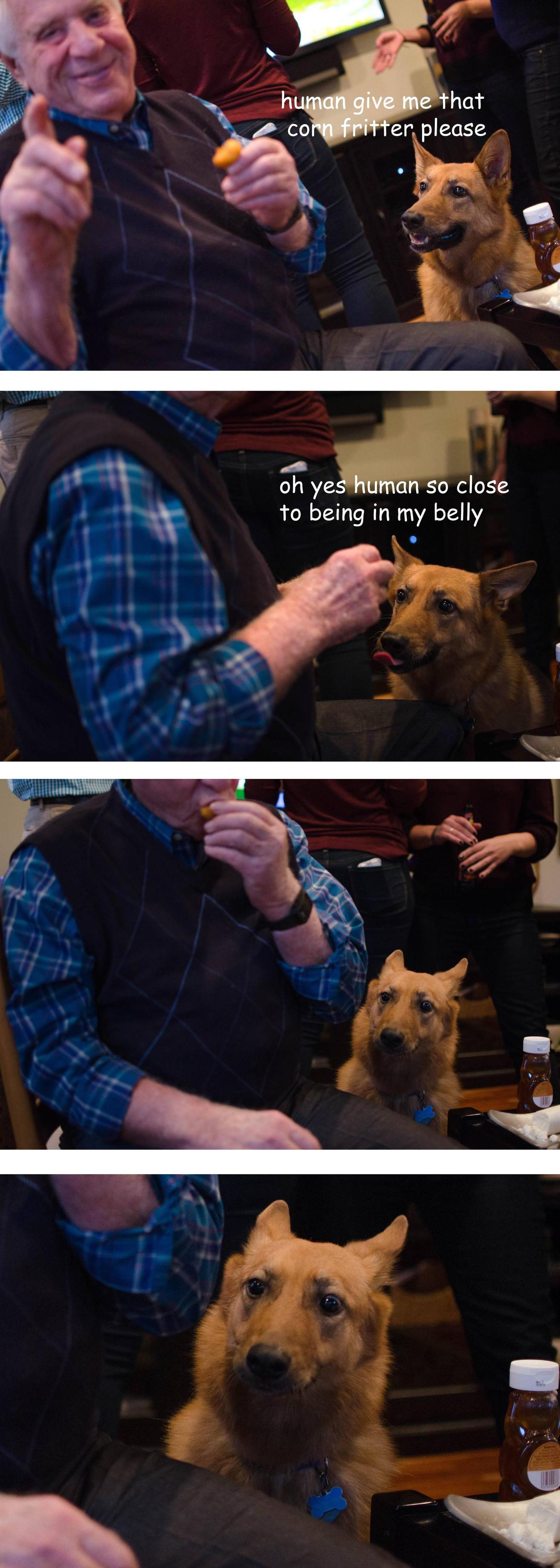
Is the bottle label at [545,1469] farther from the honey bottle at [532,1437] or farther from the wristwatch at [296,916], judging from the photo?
the wristwatch at [296,916]

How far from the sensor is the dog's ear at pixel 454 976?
5.38 ft

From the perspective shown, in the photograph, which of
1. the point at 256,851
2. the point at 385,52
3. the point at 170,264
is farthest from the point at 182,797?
the point at 385,52

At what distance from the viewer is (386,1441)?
5.29ft

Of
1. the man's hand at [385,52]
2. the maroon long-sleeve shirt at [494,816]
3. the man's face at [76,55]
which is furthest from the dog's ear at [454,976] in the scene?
the man's hand at [385,52]

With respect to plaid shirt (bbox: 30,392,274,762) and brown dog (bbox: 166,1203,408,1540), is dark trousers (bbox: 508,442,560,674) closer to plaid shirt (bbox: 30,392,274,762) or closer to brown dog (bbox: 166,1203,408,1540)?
plaid shirt (bbox: 30,392,274,762)

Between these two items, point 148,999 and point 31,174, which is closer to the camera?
point 31,174

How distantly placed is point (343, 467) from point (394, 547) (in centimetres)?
13

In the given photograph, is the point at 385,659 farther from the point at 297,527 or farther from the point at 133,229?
the point at 133,229

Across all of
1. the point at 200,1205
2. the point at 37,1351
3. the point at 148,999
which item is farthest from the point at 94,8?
the point at 37,1351

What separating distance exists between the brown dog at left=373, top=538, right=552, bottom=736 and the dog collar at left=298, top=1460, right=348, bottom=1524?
962 millimetres

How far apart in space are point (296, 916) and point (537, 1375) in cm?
67

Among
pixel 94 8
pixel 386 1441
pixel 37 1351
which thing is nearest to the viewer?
pixel 94 8

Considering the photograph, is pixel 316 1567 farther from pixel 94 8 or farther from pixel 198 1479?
pixel 94 8

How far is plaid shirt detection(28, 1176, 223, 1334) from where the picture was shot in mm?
1384
